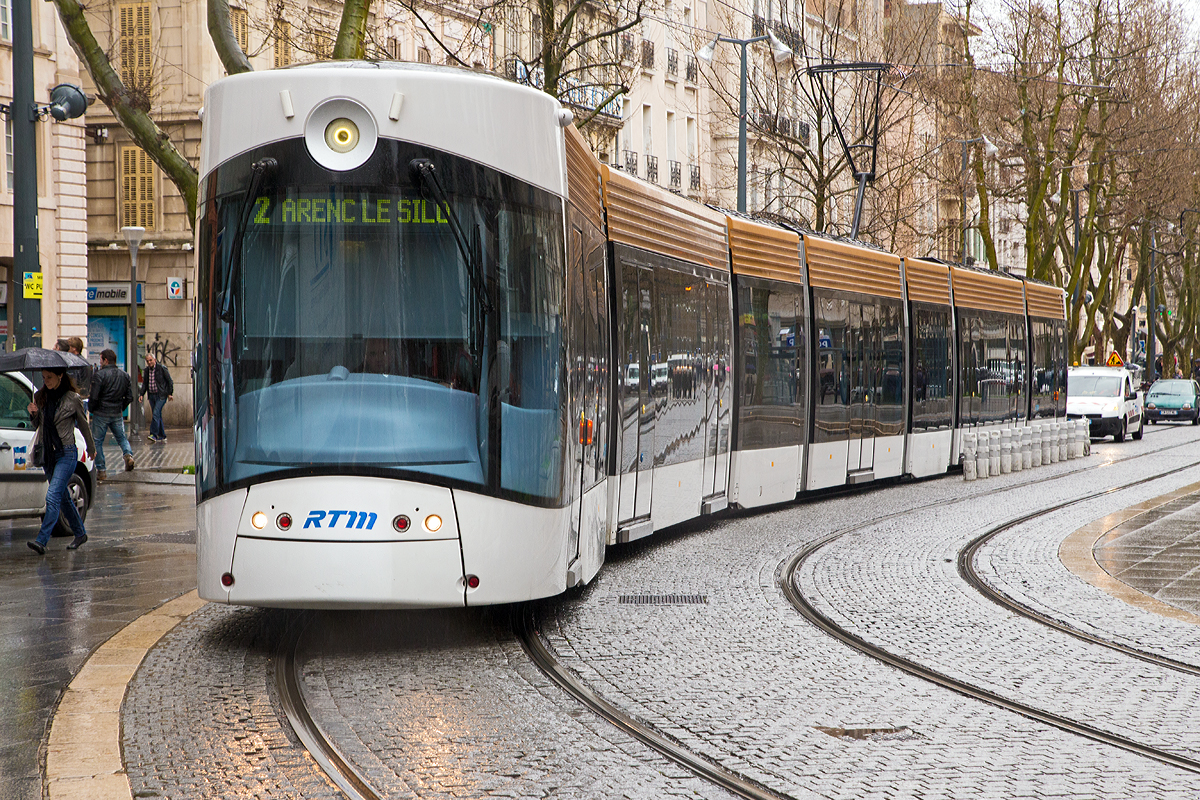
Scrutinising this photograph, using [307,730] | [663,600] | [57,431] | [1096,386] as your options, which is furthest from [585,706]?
[1096,386]

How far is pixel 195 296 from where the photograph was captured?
26.2ft

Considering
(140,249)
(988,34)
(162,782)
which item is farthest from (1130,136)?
(162,782)

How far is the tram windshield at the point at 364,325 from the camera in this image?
7.71 m

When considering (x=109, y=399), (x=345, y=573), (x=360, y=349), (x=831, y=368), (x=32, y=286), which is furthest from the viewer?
(x=109, y=399)

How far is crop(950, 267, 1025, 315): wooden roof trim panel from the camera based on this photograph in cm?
2341

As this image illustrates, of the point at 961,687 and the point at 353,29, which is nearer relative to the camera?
the point at 961,687

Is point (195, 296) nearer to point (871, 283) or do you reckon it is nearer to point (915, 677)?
point (915, 677)

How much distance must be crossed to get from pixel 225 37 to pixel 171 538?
520 centimetres

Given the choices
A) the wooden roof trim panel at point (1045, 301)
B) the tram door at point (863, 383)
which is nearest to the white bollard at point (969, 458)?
the tram door at point (863, 383)

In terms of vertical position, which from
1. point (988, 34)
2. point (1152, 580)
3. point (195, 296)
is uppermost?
point (988, 34)

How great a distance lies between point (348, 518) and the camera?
760cm

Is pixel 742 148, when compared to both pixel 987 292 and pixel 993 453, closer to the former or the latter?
pixel 987 292

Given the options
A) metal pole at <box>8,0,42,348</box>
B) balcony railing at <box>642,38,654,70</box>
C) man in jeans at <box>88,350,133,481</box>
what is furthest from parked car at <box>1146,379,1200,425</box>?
metal pole at <box>8,0,42,348</box>

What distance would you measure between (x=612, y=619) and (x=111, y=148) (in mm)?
31118
